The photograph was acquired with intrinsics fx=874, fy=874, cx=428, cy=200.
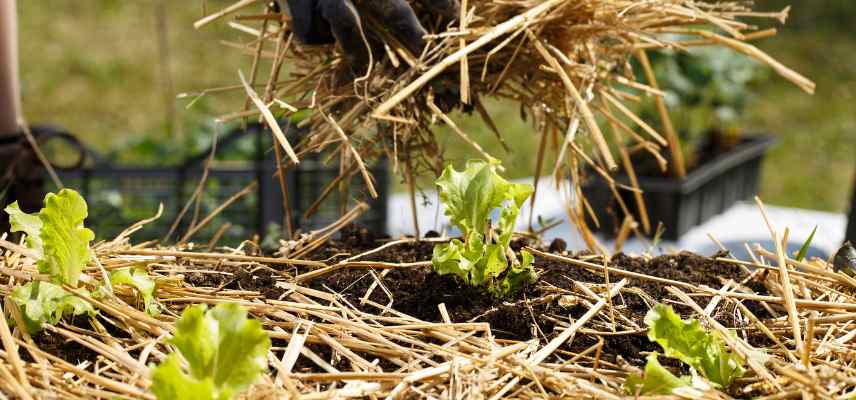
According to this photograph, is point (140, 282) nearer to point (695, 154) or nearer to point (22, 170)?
point (22, 170)

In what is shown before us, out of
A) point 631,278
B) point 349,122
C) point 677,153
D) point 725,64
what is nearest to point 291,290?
point 349,122

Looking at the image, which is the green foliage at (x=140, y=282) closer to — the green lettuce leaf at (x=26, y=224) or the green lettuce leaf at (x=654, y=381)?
the green lettuce leaf at (x=26, y=224)

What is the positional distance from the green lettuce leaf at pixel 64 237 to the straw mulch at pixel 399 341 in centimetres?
4

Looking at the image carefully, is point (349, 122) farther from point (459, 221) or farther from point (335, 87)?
point (459, 221)

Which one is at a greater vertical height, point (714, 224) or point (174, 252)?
point (174, 252)

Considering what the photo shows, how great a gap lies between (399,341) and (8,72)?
107cm

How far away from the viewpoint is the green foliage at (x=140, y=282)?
941mm

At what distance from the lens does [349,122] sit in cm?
122

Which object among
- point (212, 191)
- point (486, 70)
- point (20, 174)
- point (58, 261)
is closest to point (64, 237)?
point (58, 261)

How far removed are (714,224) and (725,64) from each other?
81cm

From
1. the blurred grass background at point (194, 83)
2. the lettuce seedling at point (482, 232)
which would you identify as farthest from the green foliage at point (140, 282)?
the blurred grass background at point (194, 83)

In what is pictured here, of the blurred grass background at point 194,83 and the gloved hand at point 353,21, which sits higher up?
the gloved hand at point 353,21

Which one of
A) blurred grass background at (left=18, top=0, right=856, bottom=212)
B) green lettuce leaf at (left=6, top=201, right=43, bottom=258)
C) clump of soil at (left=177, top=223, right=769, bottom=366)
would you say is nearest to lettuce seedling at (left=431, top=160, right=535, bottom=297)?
clump of soil at (left=177, top=223, right=769, bottom=366)

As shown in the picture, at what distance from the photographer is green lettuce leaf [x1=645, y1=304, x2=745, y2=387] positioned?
86cm
